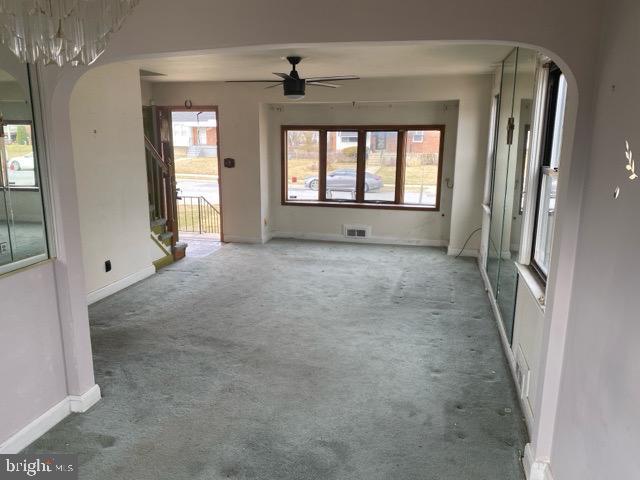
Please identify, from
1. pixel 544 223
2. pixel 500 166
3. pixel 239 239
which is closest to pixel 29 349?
pixel 544 223

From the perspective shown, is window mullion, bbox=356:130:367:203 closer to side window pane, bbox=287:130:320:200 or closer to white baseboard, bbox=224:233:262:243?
side window pane, bbox=287:130:320:200

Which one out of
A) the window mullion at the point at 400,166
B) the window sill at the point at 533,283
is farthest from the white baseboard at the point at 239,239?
the window sill at the point at 533,283

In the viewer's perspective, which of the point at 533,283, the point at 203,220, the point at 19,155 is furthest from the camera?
the point at 203,220

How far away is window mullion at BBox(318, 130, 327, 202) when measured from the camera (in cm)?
775

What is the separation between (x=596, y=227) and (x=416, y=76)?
5266mm

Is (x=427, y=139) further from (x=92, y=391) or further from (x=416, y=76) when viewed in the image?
(x=92, y=391)

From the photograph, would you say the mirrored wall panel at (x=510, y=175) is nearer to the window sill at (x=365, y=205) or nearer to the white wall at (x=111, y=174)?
the window sill at (x=365, y=205)

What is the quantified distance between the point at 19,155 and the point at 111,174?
2.61 metres

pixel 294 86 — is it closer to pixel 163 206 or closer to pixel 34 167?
pixel 163 206

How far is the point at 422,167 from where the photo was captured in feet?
24.6

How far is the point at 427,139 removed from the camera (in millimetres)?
7387

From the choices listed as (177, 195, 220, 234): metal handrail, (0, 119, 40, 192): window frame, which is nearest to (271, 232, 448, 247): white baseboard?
(177, 195, 220, 234): metal handrail

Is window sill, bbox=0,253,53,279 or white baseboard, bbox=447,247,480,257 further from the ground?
window sill, bbox=0,253,53,279

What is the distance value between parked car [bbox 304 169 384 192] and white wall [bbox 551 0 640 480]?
5.75 meters
